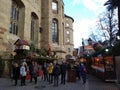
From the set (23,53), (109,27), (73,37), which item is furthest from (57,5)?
(73,37)

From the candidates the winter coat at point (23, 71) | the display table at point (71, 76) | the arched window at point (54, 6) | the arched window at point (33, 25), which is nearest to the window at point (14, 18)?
the arched window at point (33, 25)

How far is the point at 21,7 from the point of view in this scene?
116ft

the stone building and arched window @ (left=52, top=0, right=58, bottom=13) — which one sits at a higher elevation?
arched window @ (left=52, top=0, right=58, bottom=13)

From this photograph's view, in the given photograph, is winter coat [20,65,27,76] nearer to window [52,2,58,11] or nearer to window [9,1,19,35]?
window [9,1,19,35]

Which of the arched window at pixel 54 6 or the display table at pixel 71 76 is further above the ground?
the arched window at pixel 54 6

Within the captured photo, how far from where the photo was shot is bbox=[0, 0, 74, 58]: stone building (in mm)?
28641

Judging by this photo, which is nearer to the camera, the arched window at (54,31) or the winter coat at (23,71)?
the winter coat at (23,71)

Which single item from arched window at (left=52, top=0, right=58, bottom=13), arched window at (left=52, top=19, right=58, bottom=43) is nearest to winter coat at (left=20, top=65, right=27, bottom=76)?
arched window at (left=52, top=19, right=58, bottom=43)

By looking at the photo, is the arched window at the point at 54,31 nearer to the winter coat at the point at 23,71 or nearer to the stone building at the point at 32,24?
the stone building at the point at 32,24

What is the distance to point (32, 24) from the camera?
4116cm

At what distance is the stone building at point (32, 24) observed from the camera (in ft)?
94.0

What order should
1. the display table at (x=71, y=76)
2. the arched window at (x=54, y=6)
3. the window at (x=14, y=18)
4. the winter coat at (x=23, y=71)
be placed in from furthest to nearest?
the arched window at (x=54, y=6) < the window at (x=14, y=18) < the display table at (x=71, y=76) < the winter coat at (x=23, y=71)

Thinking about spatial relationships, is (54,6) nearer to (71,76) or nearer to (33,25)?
(33,25)

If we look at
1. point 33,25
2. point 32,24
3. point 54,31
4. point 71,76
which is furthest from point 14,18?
point 71,76
